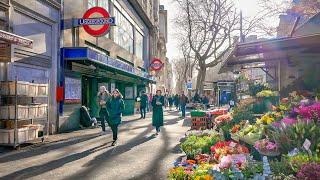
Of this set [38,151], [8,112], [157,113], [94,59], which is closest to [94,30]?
[94,59]

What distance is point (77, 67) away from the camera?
60.5ft

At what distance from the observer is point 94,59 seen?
56.4 feet

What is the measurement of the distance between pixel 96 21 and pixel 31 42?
576cm

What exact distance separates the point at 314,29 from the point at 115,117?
6393 mm

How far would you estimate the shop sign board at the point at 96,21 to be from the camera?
16703mm

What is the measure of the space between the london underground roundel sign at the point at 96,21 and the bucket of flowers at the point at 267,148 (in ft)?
38.4

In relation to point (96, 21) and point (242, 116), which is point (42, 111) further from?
point (242, 116)

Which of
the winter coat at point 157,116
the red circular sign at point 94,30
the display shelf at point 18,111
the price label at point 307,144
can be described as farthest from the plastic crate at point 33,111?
the price label at point 307,144

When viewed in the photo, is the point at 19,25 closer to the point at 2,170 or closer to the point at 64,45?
the point at 64,45

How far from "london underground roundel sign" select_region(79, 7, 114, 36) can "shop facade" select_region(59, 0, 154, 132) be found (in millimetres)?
563

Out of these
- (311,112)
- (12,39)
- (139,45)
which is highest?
(139,45)

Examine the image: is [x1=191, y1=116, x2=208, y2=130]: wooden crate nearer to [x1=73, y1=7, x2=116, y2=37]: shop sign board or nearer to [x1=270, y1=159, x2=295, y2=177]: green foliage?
[x1=73, y1=7, x2=116, y2=37]: shop sign board

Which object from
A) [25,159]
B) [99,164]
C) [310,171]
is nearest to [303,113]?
[310,171]

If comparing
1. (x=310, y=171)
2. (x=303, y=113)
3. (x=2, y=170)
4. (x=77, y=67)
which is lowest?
(x=2, y=170)
